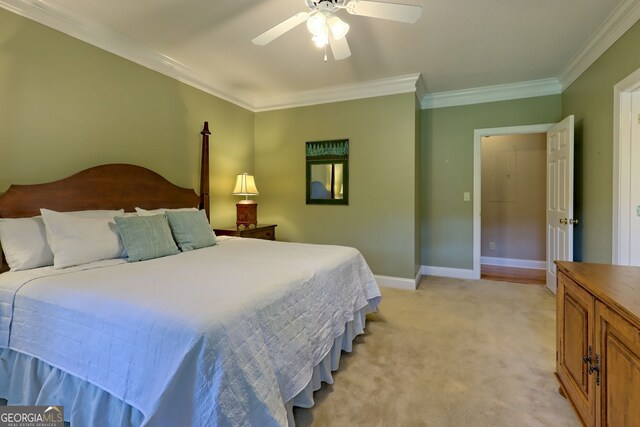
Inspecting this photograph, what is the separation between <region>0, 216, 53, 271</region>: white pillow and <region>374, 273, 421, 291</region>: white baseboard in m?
3.28

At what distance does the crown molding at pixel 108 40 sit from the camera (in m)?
2.18

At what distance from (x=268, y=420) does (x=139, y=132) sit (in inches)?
112

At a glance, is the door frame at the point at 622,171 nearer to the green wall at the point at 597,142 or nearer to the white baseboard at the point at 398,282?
the green wall at the point at 597,142

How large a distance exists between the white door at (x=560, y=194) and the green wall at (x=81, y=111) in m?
4.06

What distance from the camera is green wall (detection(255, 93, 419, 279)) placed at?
377 cm

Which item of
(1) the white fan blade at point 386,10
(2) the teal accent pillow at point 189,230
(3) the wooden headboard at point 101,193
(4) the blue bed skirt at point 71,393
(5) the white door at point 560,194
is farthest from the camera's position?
(5) the white door at point 560,194

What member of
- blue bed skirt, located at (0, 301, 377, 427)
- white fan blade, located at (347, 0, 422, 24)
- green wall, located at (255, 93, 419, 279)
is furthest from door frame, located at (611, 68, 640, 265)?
blue bed skirt, located at (0, 301, 377, 427)

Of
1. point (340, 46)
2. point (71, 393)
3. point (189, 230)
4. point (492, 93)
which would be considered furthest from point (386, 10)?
point (492, 93)

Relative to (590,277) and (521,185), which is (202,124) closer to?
(590,277)

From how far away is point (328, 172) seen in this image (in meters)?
4.20

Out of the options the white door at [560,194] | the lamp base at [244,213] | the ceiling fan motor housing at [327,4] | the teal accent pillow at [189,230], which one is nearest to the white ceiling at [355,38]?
the ceiling fan motor housing at [327,4]

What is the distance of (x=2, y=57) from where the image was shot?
6.79 feet

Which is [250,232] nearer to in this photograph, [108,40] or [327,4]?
[108,40]

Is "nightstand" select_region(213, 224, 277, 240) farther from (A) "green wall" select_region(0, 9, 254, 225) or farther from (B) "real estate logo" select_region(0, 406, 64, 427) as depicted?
(B) "real estate logo" select_region(0, 406, 64, 427)
